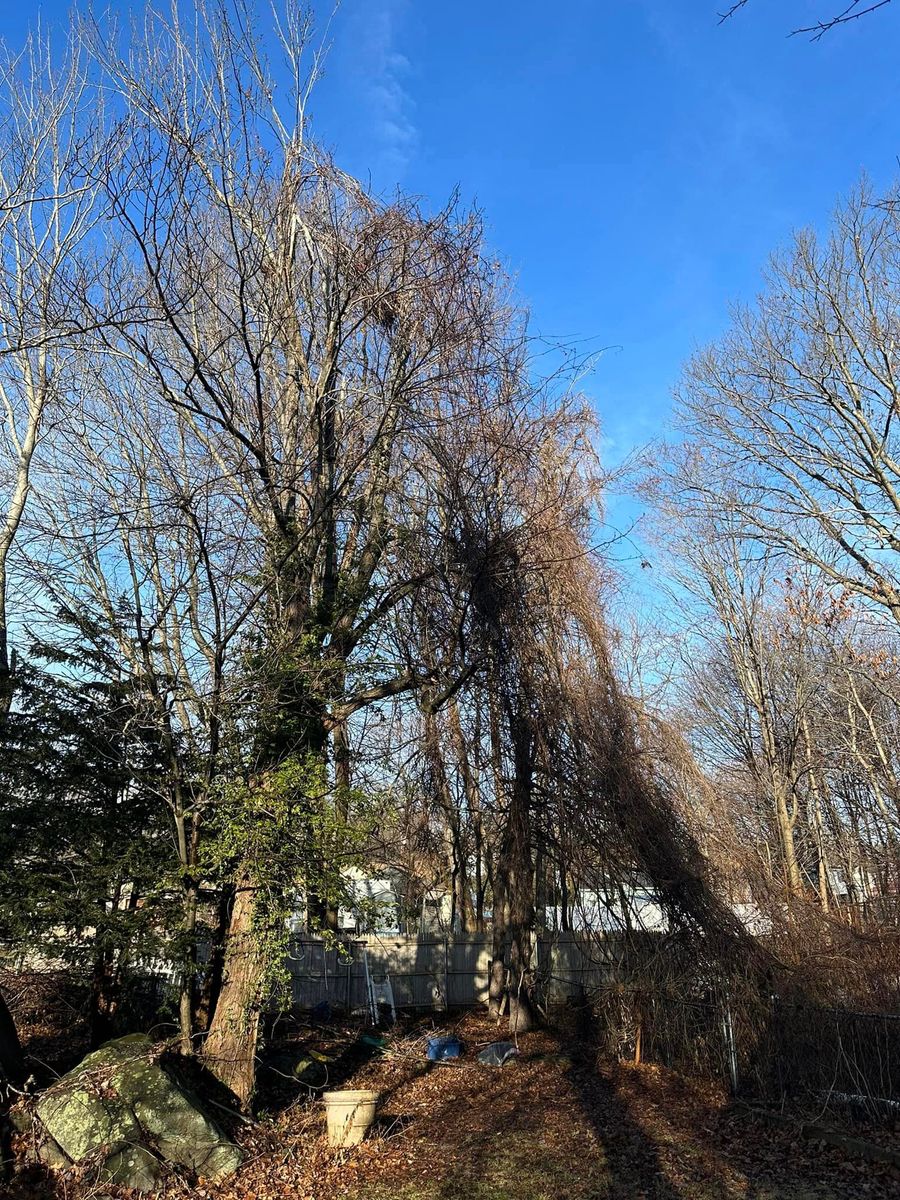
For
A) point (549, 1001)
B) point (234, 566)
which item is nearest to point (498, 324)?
point (234, 566)

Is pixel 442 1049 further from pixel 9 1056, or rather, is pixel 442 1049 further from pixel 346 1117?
pixel 9 1056

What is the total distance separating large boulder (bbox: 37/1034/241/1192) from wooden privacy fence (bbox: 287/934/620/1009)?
7.06m

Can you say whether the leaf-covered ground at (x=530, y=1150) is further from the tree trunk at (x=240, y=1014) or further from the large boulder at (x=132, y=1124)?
the tree trunk at (x=240, y=1014)

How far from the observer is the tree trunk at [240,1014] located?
26.4 ft

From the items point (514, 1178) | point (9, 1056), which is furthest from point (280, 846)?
point (514, 1178)

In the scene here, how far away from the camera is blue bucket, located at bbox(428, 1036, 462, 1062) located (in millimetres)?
10719

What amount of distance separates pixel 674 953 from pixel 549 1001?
5.15 metres

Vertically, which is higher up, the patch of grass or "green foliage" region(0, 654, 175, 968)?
"green foliage" region(0, 654, 175, 968)

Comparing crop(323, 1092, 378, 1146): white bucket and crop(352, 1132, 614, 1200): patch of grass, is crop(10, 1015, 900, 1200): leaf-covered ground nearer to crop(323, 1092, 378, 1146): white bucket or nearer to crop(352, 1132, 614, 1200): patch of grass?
crop(352, 1132, 614, 1200): patch of grass

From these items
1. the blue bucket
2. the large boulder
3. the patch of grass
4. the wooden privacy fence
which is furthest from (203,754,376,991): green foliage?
the wooden privacy fence

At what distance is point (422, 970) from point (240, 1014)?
8.98m

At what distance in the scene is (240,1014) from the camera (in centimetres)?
813

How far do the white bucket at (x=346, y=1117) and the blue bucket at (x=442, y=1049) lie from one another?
10.8ft

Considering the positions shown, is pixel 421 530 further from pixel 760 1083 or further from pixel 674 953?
pixel 760 1083
